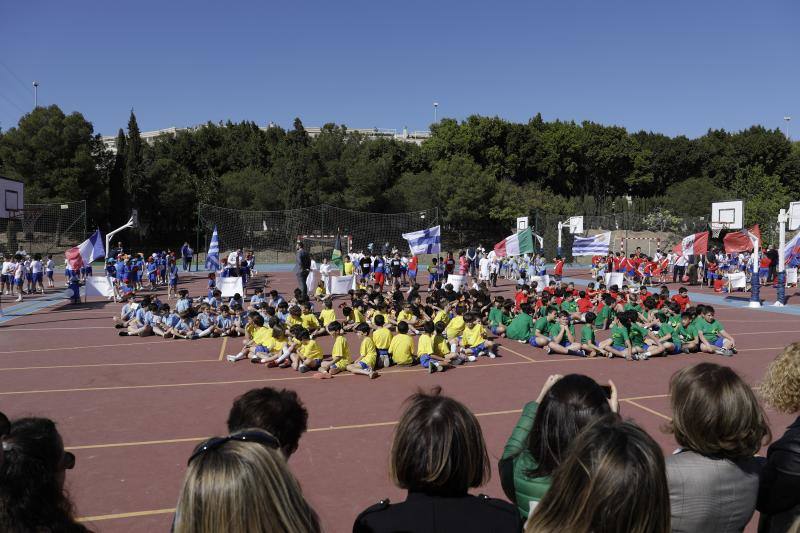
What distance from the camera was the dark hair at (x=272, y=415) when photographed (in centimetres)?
288

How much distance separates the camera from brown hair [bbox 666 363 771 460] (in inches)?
103

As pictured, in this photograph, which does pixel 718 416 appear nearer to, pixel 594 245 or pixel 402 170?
pixel 594 245

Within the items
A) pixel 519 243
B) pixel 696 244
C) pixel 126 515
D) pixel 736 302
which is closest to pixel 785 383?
pixel 126 515

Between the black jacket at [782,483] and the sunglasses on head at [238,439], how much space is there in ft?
7.28

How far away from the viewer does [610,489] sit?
1.82 m

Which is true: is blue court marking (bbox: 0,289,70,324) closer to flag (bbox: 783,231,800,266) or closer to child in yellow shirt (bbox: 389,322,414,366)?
child in yellow shirt (bbox: 389,322,414,366)

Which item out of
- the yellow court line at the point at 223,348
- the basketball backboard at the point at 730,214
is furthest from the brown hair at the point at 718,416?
the basketball backboard at the point at 730,214

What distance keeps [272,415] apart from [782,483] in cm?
236

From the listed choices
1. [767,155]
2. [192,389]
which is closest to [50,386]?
[192,389]

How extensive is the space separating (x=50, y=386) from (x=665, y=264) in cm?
2604

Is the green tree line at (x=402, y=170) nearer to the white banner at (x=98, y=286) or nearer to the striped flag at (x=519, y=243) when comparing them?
the striped flag at (x=519, y=243)

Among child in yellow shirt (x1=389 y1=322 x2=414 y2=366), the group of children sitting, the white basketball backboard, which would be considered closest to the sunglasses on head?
child in yellow shirt (x1=389 y1=322 x2=414 y2=366)

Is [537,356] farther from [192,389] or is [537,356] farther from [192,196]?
[192,196]

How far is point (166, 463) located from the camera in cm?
659
